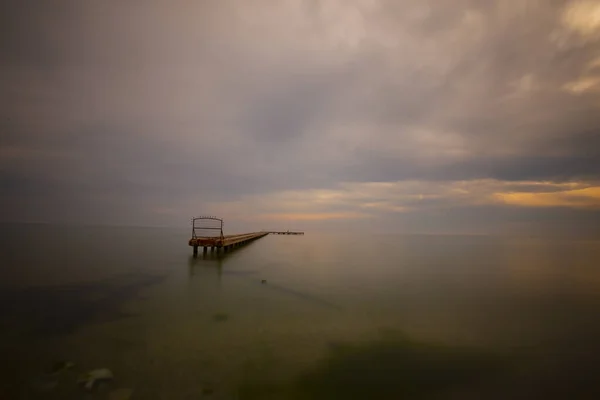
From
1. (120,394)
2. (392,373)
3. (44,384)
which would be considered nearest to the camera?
(120,394)

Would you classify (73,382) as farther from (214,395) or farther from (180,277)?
(180,277)

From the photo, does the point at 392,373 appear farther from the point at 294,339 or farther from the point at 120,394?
the point at 120,394

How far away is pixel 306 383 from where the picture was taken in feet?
26.5

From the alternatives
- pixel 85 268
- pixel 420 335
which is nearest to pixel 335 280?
pixel 420 335

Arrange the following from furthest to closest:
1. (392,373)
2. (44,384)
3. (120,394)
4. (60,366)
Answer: (392,373)
(60,366)
(44,384)
(120,394)

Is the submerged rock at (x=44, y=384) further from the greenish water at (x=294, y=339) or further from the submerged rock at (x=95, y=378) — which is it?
the submerged rock at (x=95, y=378)

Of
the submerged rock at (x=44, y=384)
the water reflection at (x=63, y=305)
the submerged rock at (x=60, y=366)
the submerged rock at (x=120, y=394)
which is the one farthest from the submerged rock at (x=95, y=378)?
the water reflection at (x=63, y=305)

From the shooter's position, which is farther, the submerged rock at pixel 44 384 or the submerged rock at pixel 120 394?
the submerged rock at pixel 44 384

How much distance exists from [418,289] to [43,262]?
37.8 metres

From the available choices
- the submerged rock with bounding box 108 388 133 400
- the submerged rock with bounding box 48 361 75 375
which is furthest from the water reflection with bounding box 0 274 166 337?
the submerged rock with bounding box 108 388 133 400

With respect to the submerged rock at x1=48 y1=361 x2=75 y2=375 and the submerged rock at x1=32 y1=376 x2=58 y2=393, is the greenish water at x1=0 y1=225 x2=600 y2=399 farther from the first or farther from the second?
the submerged rock at x1=48 y1=361 x2=75 y2=375

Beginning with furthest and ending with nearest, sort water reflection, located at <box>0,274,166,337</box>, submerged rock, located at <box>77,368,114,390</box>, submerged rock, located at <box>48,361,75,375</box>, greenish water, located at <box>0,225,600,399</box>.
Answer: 1. water reflection, located at <box>0,274,166,337</box>
2. submerged rock, located at <box>48,361,75,375</box>
3. greenish water, located at <box>0,225,600,399</box>
4. submerged rock, located at <box>77,368,114,390</box>

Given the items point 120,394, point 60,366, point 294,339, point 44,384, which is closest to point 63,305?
point 60,366

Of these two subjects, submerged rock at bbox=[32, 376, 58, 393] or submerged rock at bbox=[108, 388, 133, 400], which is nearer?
submerged rock at bbox=[108, 388, 133, 400]
